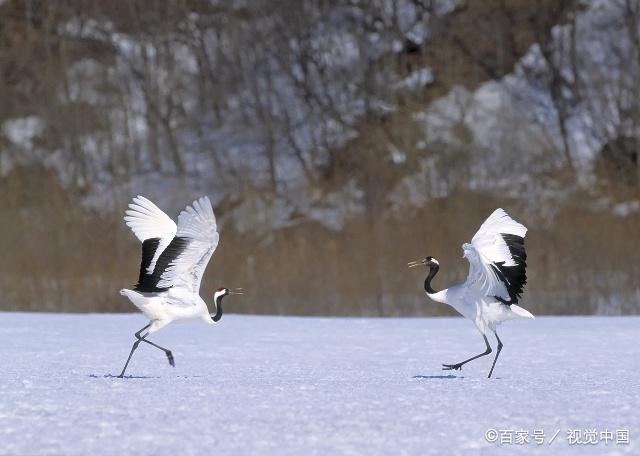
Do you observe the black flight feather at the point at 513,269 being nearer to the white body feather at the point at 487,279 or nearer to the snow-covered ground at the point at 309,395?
the white body feather at the point at 487,279

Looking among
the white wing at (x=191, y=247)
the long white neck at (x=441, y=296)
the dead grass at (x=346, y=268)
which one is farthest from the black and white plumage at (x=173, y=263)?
the dead grass at (x=346, y=268)

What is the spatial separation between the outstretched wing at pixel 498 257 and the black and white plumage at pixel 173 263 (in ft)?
5.08

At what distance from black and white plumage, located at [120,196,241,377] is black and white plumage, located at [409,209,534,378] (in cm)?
154

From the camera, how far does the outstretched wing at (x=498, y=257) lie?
745 cm

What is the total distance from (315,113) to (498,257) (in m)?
16.6

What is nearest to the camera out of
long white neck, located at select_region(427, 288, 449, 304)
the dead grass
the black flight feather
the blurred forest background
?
the black flight feather

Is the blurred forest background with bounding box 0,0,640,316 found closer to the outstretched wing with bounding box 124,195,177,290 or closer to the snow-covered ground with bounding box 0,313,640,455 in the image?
the snow-covered ground with bounding box 0,313,640,455

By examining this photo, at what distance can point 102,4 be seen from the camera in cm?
2573

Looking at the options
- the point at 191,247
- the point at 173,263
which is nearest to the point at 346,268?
the point at 173,263

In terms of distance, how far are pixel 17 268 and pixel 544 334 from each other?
23.8ft

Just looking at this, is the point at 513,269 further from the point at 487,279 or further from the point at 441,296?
the point at 441,296

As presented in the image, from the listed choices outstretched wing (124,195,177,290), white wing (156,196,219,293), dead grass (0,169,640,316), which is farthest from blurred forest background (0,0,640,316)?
white wing (156,196,219,293)

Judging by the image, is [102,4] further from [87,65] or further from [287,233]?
[287,233]

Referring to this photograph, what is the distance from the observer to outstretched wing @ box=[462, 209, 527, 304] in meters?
7.45
